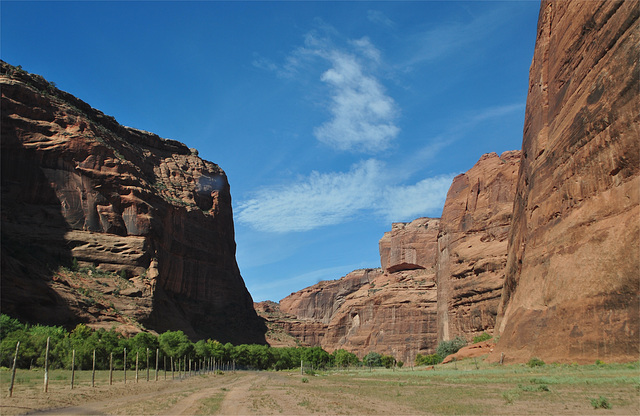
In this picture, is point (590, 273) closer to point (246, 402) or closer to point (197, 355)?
point (246, 402)

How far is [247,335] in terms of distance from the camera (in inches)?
4995

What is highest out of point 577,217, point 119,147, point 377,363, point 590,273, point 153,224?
point 119,147

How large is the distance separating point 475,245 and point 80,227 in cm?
6636

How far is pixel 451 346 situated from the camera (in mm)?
79750

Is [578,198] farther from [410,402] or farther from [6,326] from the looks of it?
[6,326]

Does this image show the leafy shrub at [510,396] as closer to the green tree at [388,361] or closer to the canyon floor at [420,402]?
the canyon floor at [420,402]

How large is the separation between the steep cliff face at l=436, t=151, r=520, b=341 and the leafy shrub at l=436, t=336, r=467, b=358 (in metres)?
2.86

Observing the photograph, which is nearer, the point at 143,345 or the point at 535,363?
the point at 535,363

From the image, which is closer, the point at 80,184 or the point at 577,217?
the point at 577,217

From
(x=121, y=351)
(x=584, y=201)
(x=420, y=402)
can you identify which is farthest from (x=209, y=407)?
(x=121, y=351)

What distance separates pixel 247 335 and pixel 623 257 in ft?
354

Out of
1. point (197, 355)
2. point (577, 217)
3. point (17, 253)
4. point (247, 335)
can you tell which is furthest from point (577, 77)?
point (247, 335)

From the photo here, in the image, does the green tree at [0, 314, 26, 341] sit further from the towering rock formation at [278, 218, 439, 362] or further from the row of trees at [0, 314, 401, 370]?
the towering rock formation at [278, 218, 439, 362]

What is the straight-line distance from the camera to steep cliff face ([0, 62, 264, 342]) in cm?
6806
